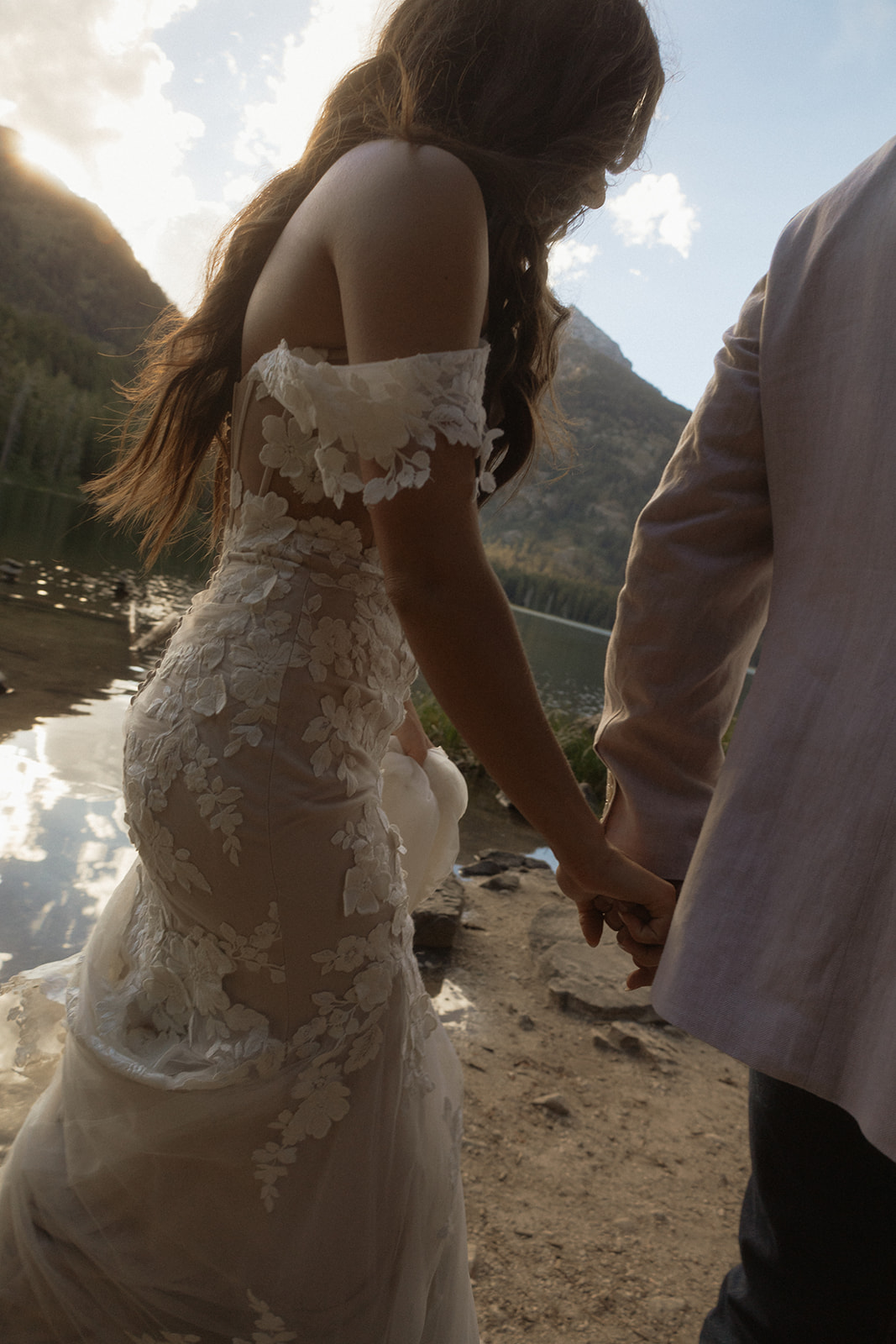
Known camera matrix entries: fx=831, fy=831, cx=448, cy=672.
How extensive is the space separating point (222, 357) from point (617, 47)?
758mm

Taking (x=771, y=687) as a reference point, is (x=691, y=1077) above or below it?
below

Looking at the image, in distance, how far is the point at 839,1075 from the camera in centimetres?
92

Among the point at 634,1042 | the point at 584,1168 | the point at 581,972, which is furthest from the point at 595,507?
the point at 584,1168

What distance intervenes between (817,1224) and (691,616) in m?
0.80

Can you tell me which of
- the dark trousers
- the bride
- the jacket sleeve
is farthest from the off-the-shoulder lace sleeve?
the dark trousers

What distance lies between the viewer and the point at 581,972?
3541 mm

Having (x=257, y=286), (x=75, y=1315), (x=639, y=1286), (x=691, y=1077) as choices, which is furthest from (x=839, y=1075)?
(x=691, y=1077)

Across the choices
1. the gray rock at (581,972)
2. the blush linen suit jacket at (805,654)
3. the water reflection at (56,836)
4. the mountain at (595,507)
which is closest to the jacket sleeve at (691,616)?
the blush linen suit jacket at (805,654)

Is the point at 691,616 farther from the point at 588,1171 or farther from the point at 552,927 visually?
the point at 552,927

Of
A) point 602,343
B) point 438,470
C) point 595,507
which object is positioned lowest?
point 438,470

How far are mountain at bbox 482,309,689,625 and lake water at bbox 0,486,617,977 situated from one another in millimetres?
67072

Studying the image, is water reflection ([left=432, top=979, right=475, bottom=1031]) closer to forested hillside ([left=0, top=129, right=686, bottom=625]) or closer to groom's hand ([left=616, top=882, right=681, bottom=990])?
groom's hand ([left=616, top=882, right=681, bottom=990])

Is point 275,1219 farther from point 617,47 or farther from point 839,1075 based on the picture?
point 617,47

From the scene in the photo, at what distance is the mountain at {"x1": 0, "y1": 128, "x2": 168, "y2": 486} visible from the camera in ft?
137
